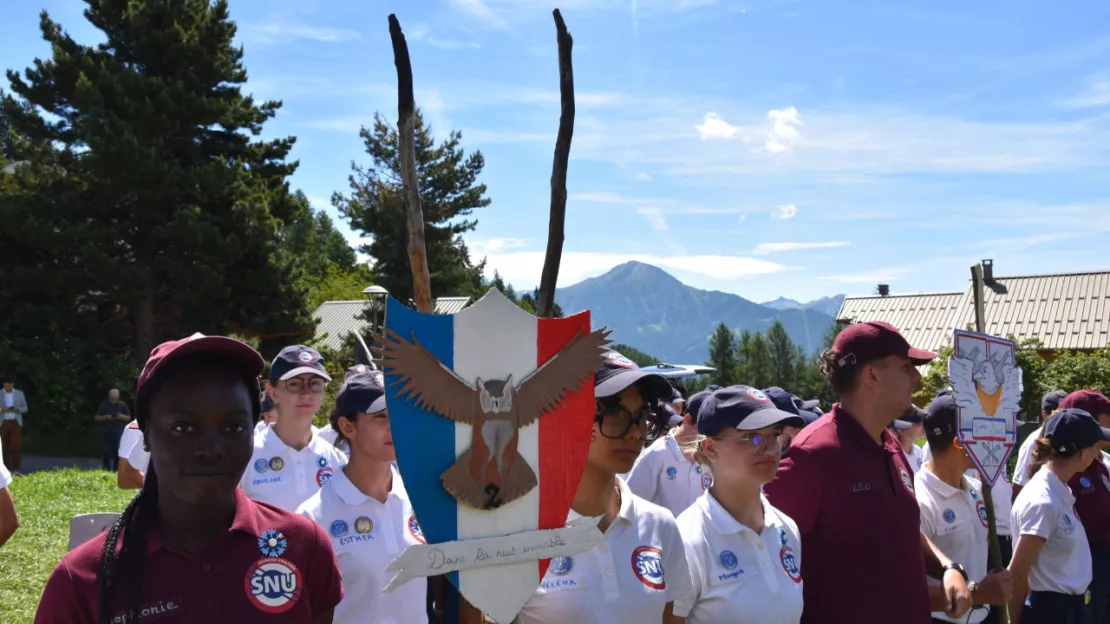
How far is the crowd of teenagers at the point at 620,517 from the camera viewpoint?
1847 millimetres

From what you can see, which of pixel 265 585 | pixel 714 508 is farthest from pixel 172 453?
pixel 714 508

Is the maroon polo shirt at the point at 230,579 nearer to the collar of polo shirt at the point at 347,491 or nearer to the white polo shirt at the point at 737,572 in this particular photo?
the collar of polo shirt at the point at 347,491

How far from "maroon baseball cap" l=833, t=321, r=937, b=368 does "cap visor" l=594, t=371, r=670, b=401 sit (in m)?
1.17

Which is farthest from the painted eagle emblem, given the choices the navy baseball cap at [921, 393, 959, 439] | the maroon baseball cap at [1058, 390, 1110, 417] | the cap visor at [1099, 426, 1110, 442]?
the maroon baseball cap at [1058, 390, 1110, 417]

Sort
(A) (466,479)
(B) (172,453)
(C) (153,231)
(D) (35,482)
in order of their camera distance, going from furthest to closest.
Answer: (C) (153,231)
(D) (35,482)
(A) (466,479)
(B) (172,453)

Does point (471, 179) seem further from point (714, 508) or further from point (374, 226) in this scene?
point (714, 508)

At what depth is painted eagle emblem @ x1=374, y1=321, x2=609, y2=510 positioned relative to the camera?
7.03 ft

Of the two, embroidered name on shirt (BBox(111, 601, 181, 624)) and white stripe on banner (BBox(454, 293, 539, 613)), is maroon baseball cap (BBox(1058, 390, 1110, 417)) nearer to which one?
white stripe on banner (BBox(454, 293, 539, 613))

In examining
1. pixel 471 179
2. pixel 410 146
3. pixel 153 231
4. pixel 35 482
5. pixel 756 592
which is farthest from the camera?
pixel 471 179

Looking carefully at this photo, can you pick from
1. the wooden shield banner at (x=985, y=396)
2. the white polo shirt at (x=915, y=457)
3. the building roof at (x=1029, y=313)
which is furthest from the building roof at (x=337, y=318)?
the wooden shield banner at (x=985, y=396)

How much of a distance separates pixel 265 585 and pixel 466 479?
1.72 feet

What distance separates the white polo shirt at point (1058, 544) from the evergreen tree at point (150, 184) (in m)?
21.1

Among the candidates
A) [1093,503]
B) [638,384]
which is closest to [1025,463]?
[1093,503]

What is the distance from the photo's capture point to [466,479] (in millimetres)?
2170
